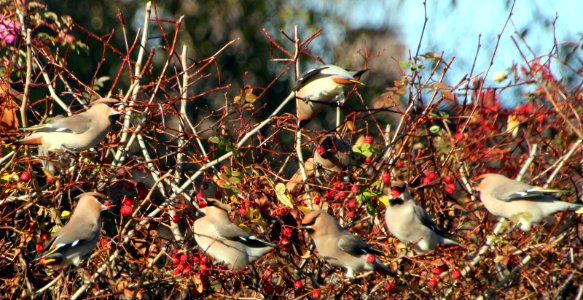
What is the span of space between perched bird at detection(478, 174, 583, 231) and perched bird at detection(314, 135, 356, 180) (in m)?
0.82

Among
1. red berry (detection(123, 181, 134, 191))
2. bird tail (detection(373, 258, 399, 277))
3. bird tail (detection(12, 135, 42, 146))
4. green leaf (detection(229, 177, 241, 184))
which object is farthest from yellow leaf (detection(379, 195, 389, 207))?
bird tail (detection(12, 135, 42, 146))

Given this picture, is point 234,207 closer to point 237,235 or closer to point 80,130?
point 237,235

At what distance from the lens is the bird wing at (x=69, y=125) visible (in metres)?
4.47

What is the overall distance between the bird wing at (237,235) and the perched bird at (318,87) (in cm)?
94

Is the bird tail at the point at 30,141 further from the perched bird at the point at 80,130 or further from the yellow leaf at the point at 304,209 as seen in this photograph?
the yellow leaf at the point at 304,209

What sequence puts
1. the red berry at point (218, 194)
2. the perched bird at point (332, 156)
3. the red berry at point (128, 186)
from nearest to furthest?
1. the red berry at point (128, 186)
2. the red berry at point (218, 194)
3. the perched bird at point (332, 156)

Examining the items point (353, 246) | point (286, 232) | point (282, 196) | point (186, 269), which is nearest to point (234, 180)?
point (282, 196)

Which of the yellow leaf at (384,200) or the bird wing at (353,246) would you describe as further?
the yellow leaf at (384,200)

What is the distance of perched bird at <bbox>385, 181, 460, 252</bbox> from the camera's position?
464cm

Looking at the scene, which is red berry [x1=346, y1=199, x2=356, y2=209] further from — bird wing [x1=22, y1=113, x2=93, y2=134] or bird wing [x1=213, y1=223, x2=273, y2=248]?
bird wing [x1=22, y1=113, x2=93, y2=134]

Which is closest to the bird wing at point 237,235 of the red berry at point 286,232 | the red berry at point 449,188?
the red berry at point 286,232

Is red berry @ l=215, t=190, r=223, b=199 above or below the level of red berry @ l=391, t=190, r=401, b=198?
below

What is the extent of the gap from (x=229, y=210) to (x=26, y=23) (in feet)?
5.03

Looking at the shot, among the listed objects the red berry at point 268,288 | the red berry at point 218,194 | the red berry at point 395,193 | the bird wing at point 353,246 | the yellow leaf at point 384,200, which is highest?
the red berry at point 395,193
